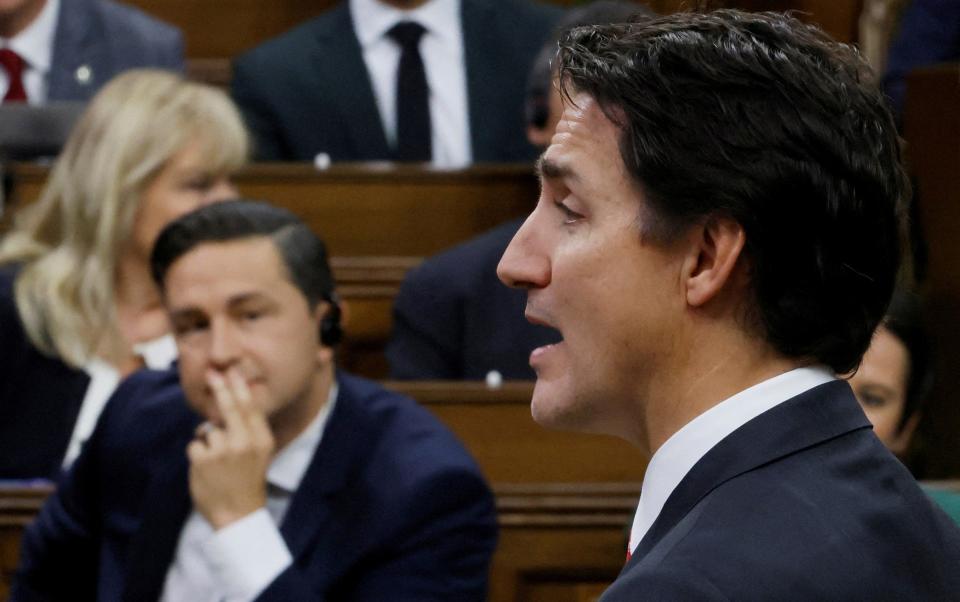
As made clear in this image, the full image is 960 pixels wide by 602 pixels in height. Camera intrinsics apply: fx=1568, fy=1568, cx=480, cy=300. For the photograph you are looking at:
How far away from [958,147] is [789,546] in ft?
5.40

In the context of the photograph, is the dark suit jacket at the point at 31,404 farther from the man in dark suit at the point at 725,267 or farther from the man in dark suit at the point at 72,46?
the man in dark suit at the point at 725,267

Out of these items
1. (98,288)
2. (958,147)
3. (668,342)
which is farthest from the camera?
(958,147)

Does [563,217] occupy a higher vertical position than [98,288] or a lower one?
higher

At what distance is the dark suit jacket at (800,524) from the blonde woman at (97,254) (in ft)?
4.42

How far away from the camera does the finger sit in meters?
1.45

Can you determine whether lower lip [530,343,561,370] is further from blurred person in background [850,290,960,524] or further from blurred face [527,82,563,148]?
blurred face [527,82,563,148]

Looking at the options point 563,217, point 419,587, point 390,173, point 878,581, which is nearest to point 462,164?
point 390,173

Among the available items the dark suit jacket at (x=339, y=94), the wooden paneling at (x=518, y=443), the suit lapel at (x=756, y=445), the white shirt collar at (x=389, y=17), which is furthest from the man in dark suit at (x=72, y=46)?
the suit lapel at (x=756, y=445)

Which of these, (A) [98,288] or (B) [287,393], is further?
(A) [98,288]

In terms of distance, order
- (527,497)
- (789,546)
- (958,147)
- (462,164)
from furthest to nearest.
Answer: (462,164) < (958,147) < (527,497) < (789,546)

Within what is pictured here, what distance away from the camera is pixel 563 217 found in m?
0.73

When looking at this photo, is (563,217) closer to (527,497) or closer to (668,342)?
(668,342)

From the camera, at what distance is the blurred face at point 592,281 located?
70 cm

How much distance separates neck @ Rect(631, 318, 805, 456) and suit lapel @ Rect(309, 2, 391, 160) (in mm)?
1733
